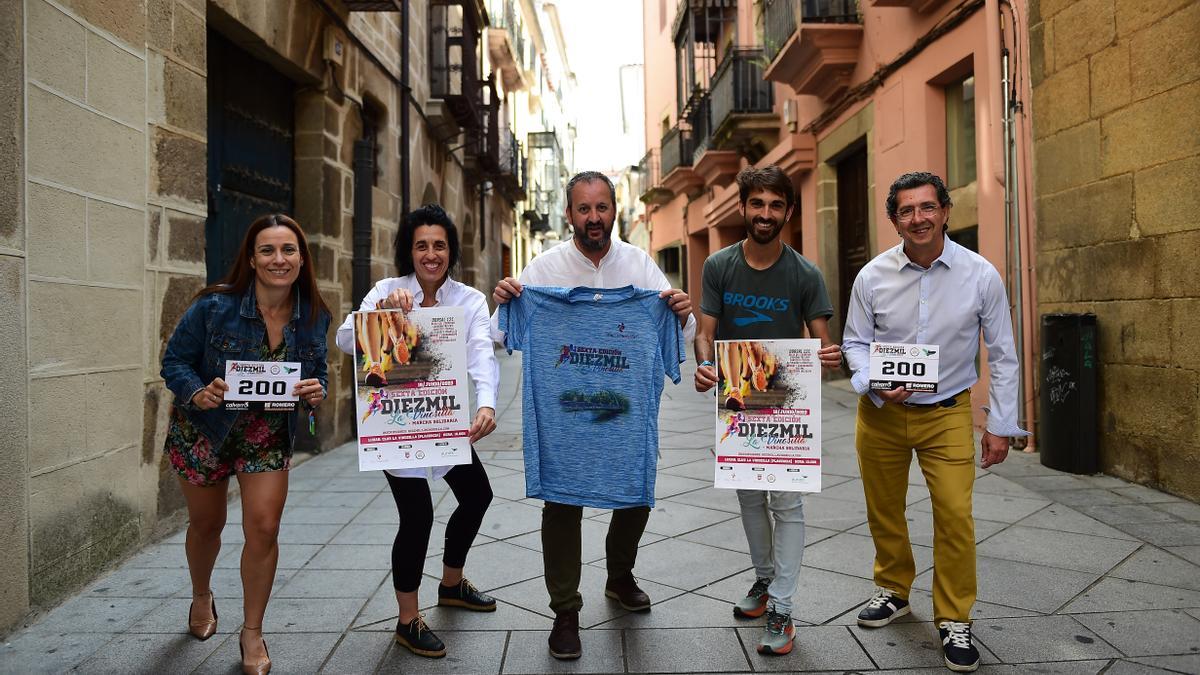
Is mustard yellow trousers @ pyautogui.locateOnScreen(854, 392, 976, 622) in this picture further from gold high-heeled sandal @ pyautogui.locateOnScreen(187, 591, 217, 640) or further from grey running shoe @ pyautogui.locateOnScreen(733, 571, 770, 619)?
gold high-heeled sandal @ pyautogui.locateOnScreen(187, 591, 217, 640)

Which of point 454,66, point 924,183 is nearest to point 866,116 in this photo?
point 454,66

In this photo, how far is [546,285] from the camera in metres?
2.98

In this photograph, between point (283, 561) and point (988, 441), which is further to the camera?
point (283, 561)

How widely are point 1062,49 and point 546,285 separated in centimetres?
494

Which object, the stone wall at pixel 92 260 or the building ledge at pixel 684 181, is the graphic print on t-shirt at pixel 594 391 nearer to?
the stone wall at pixel 92 260

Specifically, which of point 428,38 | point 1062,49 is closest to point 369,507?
point 1062,49

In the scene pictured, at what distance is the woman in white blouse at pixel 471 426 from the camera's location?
9.55 feet

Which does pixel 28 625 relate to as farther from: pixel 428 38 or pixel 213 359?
pixel 428 38

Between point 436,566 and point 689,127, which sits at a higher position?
point 689,127

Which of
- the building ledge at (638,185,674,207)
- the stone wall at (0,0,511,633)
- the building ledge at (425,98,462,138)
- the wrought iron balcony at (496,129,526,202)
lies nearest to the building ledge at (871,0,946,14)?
the building ledge at (425,98,462,138)

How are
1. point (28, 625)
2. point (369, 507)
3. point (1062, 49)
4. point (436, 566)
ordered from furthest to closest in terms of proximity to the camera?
point (1062, 49) → point (369, 507) → point (436, 566) → point (28, 625)

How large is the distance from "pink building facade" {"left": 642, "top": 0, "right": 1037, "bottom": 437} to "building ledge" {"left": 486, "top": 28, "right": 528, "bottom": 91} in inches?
144

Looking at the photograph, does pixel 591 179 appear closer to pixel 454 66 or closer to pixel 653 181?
pixel 454 66

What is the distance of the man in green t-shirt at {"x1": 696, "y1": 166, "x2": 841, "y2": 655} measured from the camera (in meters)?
2.92
